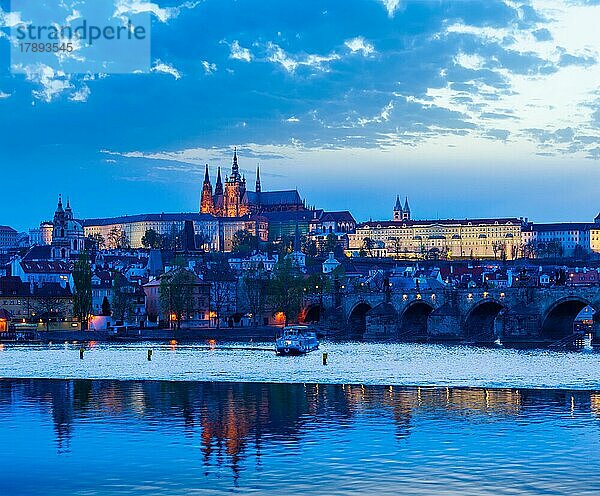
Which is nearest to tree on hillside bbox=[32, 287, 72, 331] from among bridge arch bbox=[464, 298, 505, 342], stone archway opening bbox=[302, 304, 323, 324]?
stone archway opening bbox=[302, 304, 323, 324]

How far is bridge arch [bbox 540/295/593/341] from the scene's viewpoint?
8925 cm

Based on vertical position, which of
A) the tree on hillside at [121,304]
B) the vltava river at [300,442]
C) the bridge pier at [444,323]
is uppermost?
the tree on hillside at [121,304]

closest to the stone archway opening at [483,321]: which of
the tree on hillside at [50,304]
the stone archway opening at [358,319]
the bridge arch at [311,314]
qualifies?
the stone archway opening at [358,319]

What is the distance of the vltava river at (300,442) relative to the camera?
83.5ft

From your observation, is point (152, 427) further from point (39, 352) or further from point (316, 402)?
point (39, 352)

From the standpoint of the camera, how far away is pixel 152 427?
33344 mm

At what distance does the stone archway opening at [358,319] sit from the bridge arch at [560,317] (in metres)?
21.5

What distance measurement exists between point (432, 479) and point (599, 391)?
19.4 meters

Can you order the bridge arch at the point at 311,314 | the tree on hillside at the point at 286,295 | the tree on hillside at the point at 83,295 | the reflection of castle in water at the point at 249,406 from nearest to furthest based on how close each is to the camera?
the reflection of castle in water at the point at 249,406 < the tree on hillside at the point at 83,295 < the tree on hillside at the point at 286,295 < the bridge arch at the point at 311,314

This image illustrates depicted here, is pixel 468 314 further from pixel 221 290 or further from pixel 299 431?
pixel 299 431

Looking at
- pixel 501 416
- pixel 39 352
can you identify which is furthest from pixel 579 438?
pixel 39 352

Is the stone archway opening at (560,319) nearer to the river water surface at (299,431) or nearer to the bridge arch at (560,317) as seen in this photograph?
the bridge arch at (560,317)

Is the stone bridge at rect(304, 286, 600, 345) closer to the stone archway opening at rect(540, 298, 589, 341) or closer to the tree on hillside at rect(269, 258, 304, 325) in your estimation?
the stone archway opening at rect(540, 298, 589, 341)

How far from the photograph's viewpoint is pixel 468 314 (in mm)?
97188
